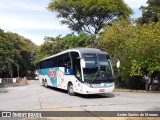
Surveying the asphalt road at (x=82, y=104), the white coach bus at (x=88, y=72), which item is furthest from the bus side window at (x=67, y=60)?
the asphalt road at (x=82, y=104)

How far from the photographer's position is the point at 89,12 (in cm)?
4778

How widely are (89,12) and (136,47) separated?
947 inches

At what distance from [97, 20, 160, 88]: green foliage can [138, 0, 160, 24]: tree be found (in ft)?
44.7

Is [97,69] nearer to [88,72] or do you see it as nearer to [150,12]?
[88,72]

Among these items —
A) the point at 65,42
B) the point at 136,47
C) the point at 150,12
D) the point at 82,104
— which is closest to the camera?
the point at 82,104

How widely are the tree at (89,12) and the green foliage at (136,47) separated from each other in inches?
725

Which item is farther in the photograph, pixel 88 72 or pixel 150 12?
pixel 150 12

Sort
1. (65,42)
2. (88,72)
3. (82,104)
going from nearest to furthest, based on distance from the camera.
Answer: (82,104)
(88,72)
(65,42)

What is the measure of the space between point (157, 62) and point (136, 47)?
2.15 meters

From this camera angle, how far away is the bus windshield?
18739 millimetres

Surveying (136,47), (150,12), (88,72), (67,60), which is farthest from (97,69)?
(150,12)

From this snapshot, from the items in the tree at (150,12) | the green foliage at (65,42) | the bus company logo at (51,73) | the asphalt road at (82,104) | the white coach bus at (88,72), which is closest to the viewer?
the asphalt road at (82,104)

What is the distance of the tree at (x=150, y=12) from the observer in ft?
136

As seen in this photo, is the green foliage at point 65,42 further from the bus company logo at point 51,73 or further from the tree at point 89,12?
the bus company logo at point 51,73
